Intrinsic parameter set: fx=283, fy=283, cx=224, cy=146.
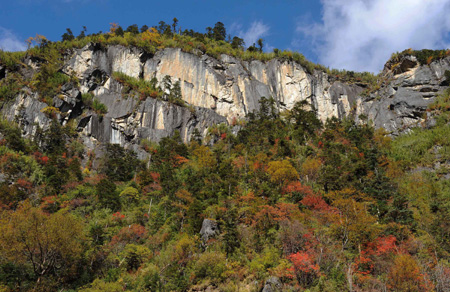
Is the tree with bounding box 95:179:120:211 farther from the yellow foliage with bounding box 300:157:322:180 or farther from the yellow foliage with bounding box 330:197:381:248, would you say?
the yellow foliage with bounding box 330:197:381:248

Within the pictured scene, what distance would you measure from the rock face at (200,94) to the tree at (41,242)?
104 feet

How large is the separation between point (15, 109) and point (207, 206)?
48.9 meters

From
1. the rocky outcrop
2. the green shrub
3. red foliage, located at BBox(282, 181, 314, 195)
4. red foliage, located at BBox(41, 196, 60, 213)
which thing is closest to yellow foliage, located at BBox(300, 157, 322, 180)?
red foliage, located at BBox(282, 181, 314, 195)

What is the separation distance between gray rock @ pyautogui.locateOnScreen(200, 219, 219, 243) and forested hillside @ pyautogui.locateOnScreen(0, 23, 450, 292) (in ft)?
0.37

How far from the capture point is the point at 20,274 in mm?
22594

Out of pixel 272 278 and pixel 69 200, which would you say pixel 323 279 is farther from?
pixel 69 200

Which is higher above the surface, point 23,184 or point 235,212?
point 23,184

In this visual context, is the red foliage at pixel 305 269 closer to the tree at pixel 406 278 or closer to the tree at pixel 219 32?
the tree at pixel 406 278

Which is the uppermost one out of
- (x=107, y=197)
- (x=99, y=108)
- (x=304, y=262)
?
(x=99, y=108)

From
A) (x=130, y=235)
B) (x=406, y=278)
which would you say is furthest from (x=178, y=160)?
(x=406, y=278)

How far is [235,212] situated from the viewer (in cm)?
2906

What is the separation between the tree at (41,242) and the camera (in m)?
22.0

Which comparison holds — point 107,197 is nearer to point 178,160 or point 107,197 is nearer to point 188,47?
point 178,160

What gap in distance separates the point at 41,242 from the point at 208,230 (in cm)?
1416
